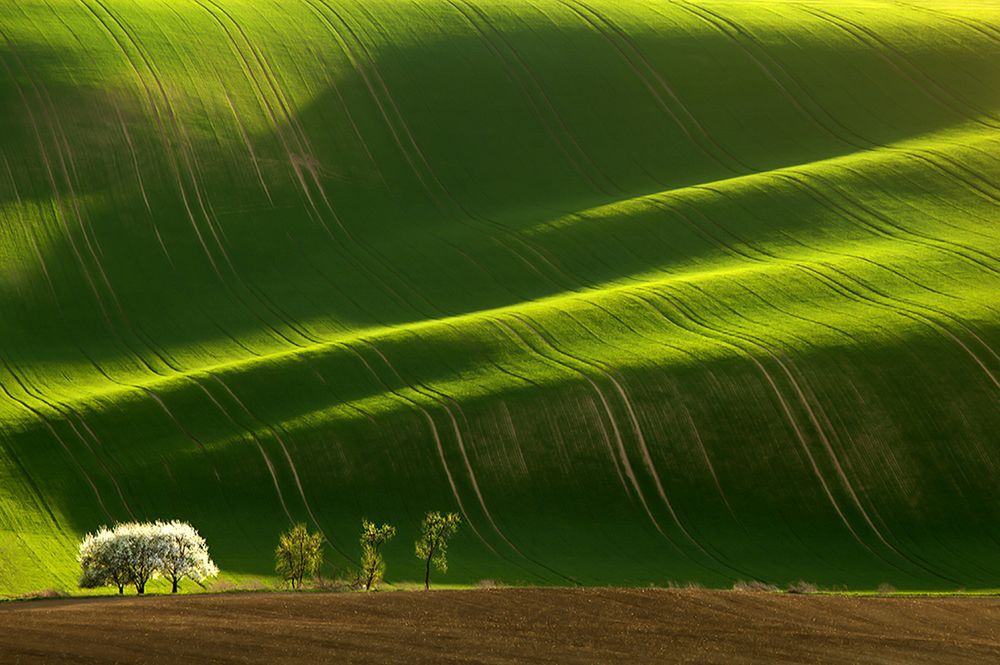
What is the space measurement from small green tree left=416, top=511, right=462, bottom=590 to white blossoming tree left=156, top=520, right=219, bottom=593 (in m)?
6.65

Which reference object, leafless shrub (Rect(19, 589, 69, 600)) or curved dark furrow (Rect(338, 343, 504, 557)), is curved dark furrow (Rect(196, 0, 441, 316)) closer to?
curved dark furrow (Rect(338, 343, 504, 557))

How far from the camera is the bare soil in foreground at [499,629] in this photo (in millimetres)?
27094

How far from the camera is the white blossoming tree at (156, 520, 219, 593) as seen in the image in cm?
4216

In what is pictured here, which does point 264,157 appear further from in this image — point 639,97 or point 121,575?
point 121,575

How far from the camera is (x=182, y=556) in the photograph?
42656 millimetres

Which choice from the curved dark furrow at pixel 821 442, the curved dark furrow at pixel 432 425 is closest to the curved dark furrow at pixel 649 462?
the curved dark furrow at pixel 821 442

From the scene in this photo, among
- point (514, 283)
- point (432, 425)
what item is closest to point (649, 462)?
point (432, 425)

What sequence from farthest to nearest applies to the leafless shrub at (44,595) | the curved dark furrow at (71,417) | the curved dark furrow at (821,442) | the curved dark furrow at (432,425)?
the curved dark furrow at (71,417) < the curved dark furrow at (432,425) < the curved dark furrow at (821,442) < the leafless shrub at (44,595)

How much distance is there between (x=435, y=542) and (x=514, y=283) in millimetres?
23709

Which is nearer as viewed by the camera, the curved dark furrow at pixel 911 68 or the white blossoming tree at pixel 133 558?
the white blossoming tree at pixel 133 558

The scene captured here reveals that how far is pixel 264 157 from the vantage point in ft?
257

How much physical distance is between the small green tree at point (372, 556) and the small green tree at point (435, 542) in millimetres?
1189

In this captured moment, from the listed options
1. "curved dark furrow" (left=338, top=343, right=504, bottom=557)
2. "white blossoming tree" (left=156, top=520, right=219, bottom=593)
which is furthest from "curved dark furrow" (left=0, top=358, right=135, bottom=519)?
"curved dark furrow" (left=338, top=343, right=504, bottom=557)

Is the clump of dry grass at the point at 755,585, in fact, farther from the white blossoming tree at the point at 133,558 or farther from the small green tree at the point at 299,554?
the white blossoming tree at the point at 133,558
